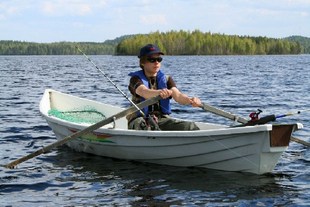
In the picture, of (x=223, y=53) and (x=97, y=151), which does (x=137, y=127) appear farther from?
(x=223, y=53)

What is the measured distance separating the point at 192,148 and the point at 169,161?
2.48 ft

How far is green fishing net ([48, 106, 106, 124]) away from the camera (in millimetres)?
13812

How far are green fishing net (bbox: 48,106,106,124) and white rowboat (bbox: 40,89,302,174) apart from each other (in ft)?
7.27

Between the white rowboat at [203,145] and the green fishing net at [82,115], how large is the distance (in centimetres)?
222

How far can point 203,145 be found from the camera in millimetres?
9367

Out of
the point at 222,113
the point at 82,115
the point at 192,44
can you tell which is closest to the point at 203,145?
the point at 222,113

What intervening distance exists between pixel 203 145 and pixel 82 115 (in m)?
5.60

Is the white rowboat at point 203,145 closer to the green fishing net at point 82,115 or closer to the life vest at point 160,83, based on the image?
the life vest at point 160,83

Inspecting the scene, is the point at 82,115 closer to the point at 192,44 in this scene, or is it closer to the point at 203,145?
the point at 203,145

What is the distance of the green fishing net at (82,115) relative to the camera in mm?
13812

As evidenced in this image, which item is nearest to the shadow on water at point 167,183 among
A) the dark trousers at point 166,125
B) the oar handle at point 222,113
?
the dark trousers at point 166,125

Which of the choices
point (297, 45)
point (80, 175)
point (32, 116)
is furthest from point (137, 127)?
point (297, 45)

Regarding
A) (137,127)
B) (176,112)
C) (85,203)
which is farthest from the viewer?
(176,112)

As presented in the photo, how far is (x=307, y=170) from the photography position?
997 cm
